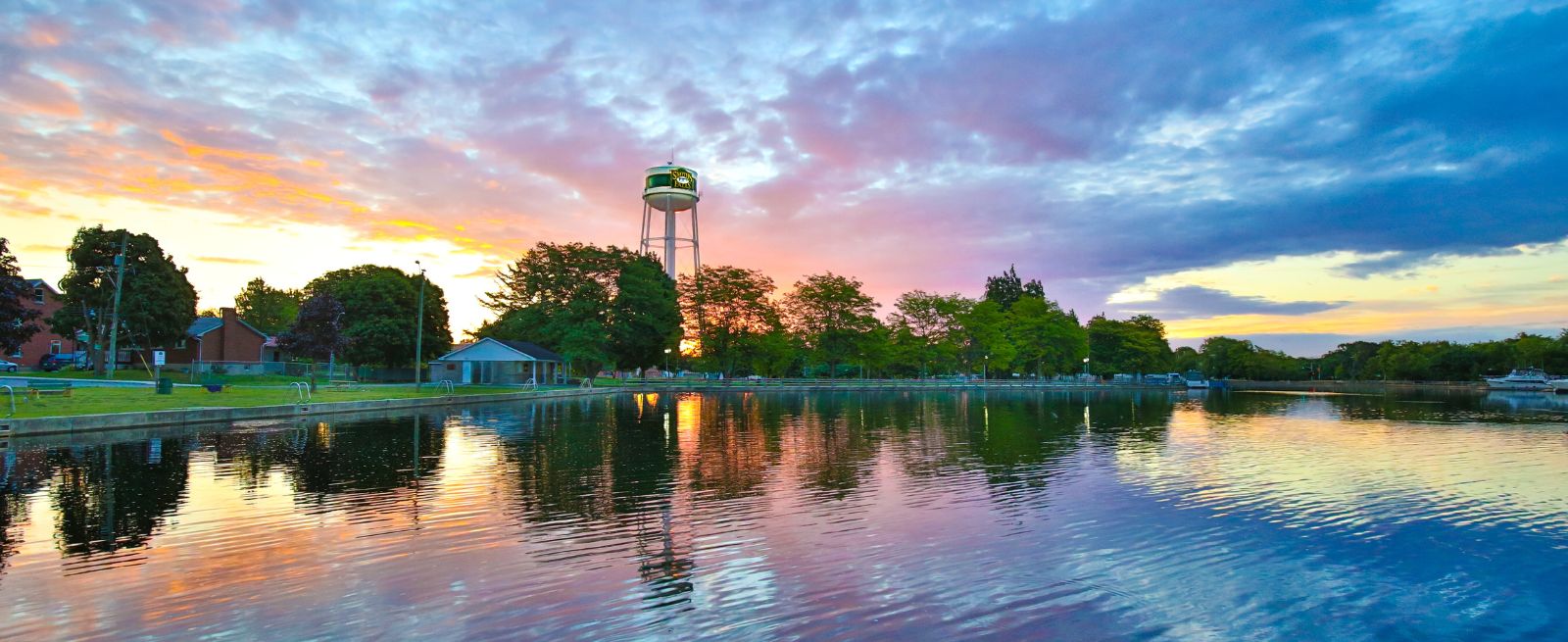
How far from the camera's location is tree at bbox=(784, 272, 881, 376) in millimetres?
87250

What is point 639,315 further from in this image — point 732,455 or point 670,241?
point 732,455

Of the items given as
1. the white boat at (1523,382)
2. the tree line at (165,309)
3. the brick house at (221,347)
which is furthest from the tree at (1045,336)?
the brick house at (221,347)

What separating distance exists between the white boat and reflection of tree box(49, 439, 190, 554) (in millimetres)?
123600

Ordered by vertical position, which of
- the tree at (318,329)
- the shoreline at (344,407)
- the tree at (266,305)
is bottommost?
the shoreline at (344,407)

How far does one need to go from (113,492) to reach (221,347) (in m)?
67.0

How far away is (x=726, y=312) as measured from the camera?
83.9 m

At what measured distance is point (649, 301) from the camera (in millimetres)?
71312

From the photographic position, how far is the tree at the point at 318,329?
142ft

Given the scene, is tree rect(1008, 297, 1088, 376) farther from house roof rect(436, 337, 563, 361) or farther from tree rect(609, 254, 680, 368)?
house roof rect(436, 337, 563, 361)

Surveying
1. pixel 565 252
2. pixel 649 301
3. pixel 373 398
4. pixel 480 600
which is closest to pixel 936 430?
pixel 480 600

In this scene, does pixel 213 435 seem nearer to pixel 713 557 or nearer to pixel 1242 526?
pixel 713 557

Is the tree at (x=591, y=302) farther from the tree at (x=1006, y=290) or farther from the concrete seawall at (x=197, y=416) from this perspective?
the tree at (x=1006, y=290)

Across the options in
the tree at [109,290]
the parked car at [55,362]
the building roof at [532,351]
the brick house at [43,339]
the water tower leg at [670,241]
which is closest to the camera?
the tree at [109,290]

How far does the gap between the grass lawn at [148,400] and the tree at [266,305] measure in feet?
249
